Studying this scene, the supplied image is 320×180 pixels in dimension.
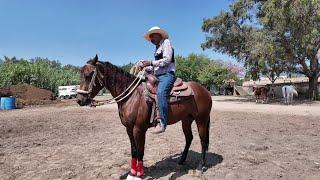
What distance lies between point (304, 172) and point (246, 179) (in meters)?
1.13

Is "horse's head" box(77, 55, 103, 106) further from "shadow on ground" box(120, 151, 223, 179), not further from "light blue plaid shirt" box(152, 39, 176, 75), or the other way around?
"shadow on ground" box(120, 151, 223, 179)

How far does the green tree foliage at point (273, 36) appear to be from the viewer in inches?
942

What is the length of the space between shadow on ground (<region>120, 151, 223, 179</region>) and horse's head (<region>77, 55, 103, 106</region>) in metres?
1.46

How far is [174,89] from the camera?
5926 millimetres

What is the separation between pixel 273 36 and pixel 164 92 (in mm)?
22028

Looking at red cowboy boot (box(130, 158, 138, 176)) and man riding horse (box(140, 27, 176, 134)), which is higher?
man riding horse (box(140, 27, 176, 134))

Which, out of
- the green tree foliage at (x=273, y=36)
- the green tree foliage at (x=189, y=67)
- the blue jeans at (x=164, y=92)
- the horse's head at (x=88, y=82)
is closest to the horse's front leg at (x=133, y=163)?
the blue jeans at (x=164, y=92)

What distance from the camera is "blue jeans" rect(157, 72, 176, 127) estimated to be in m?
5.57

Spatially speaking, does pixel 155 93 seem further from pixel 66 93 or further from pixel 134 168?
pixel 66 93

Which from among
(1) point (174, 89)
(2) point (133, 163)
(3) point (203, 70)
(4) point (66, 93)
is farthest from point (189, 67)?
(2) point (133, 163)

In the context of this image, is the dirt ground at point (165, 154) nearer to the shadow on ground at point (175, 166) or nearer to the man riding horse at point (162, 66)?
the shadow on ground at point (175, 166)

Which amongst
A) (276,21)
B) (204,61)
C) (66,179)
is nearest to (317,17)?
(276,21)

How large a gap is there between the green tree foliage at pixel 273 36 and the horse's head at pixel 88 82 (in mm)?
21002

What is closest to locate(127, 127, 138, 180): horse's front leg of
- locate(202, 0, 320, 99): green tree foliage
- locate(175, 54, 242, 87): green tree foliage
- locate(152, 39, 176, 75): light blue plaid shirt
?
locate(152, 39, 176, 75): light blue plaid shirt
